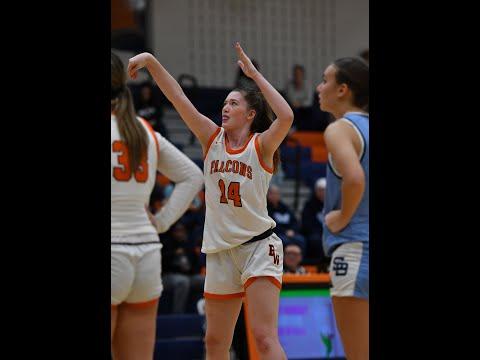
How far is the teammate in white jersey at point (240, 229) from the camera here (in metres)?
3.68

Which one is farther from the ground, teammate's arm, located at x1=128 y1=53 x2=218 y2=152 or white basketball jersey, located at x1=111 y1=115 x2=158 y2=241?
teammate's arm, located at x1=128 y1=53 x2=218 y2=152

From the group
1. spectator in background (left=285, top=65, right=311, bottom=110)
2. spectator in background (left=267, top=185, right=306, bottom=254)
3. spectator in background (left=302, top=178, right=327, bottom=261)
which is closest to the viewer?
spectator in background (left=267, top=185, right=306, bottom=254)

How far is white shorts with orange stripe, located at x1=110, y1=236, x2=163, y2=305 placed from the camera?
4266 millimetres

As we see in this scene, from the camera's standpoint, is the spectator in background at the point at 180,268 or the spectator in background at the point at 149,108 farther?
the spectator in background at the point at 149,108

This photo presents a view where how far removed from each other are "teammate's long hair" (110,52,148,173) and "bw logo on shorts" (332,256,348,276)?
1.23 m

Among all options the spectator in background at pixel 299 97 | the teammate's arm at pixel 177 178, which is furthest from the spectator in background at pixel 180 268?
the spectator in background at pixel 299 97

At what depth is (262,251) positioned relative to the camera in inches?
147

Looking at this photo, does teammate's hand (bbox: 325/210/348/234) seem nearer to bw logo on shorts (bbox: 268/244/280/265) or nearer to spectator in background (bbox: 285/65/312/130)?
bw logo on shorts (bbox: 268/244/280/265)

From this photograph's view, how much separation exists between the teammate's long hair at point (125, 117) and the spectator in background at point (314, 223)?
531 cm

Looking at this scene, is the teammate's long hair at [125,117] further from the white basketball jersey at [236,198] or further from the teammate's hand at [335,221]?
the teammate's hand at [335,221]

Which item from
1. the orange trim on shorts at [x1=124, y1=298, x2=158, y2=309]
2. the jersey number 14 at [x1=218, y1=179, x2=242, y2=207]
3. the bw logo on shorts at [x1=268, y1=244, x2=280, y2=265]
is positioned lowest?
the orange trim on shorts at [x1=124, y1=298, x2=158, y2=309]

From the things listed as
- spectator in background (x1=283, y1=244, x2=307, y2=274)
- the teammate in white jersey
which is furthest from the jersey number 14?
spectator in background (x1=283, y1=244, x2=307, y2=274)
